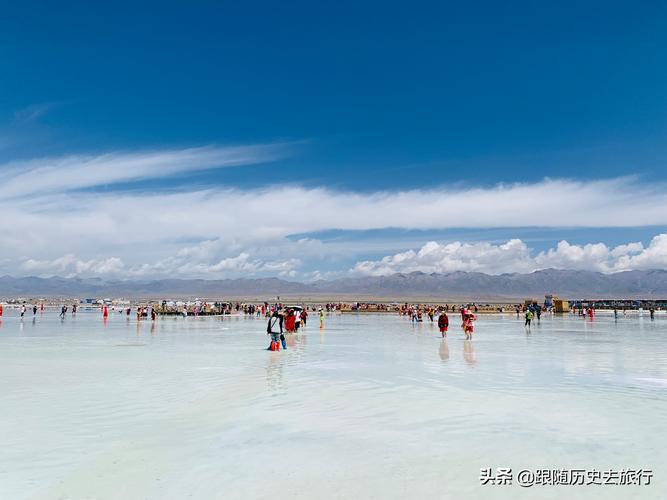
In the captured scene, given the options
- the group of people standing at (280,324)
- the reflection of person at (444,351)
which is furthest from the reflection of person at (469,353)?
the group of people standing at (280,324)

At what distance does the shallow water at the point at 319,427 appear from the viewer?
6539 mm

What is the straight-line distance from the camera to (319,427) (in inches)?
364

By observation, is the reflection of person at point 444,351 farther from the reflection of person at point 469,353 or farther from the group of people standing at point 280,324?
the group of people standing at point 280,324

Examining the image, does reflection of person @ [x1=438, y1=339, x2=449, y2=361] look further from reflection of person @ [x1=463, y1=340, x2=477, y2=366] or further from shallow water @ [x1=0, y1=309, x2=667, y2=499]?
shallow water @ [x1=0, y1=309, x2=667, y2=499]

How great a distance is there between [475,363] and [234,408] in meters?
10.1

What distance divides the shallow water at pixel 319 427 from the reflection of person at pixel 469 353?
→ 43.7 inches

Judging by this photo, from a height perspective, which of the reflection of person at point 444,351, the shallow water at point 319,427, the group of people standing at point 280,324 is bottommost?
the reflection of person at point 444,351

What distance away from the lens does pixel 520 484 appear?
21.6 ft

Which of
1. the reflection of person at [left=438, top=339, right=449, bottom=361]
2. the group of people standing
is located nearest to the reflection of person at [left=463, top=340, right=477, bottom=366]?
the reflection of person at [left=438, top=339, right=449, bottom=361]

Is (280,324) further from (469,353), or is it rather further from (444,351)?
(469,353)

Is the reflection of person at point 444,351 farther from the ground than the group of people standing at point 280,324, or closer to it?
closer to it

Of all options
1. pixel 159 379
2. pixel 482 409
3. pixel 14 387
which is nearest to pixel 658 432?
pixel 482 409

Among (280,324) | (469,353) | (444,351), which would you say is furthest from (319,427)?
(444,351)

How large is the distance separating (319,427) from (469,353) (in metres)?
13.8
